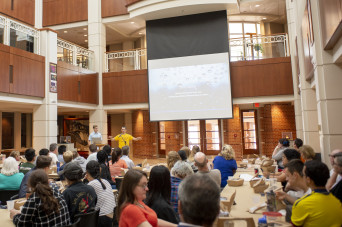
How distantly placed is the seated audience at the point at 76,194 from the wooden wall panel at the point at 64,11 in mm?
12420

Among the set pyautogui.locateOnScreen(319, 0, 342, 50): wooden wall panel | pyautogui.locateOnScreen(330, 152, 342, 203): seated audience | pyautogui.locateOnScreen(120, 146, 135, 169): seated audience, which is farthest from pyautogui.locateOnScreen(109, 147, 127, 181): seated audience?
pyautogui.locateOnScreen(319, 0, 342, 50): wooden wall panel

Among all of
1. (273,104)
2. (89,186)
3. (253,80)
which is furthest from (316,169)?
(273,104)

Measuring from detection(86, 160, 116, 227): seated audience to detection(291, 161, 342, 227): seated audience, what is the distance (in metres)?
2.40

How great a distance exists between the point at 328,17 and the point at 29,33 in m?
9.88

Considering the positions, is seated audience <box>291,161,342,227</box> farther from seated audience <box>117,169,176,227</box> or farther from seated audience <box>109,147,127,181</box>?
seated audience <box>109,147,127,181</box>

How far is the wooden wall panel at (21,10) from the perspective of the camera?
38.8 feet

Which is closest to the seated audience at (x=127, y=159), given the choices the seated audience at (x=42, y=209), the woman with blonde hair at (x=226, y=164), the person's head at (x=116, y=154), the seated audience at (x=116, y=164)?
the seated audience at (x=116, y=164)

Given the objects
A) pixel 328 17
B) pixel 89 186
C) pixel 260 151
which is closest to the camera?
pixel 89 186

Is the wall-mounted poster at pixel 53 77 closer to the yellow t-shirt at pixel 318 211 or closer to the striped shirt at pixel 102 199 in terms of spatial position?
the striped shirt at pixel 102 199

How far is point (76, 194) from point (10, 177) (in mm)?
2080

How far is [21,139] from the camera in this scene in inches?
603

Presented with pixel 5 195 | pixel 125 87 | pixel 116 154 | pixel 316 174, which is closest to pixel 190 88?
pixel 125 87

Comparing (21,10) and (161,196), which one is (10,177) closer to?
(161,196)

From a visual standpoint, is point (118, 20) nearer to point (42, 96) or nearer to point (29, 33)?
point (29, 33)
